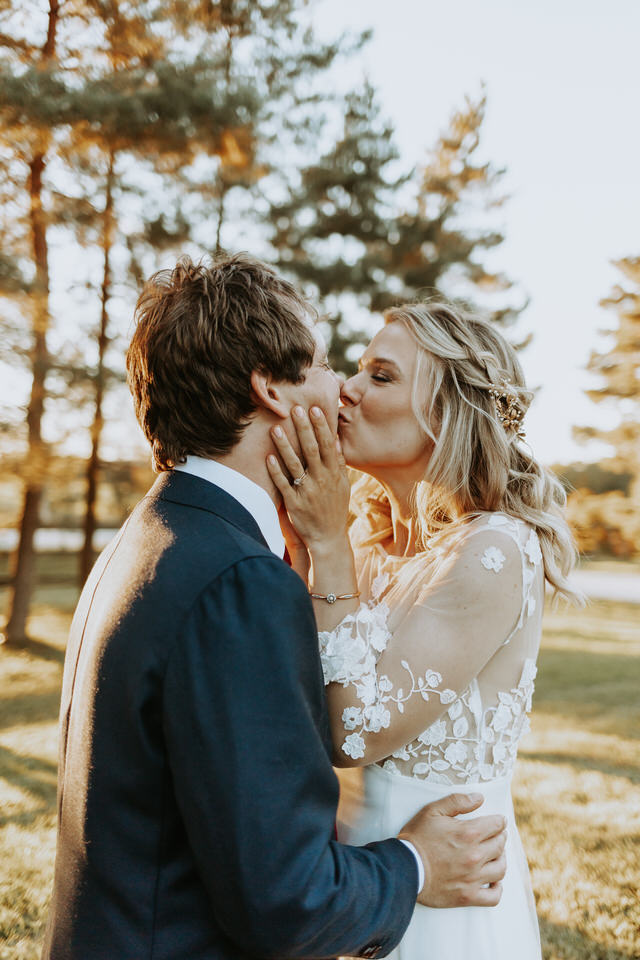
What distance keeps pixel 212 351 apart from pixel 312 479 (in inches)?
20.9

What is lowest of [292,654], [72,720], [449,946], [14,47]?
[449,946]

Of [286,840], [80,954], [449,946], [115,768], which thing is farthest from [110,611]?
[449,946]

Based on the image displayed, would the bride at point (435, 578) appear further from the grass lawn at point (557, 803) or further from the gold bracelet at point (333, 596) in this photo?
the grass lawn at point (557, 803)

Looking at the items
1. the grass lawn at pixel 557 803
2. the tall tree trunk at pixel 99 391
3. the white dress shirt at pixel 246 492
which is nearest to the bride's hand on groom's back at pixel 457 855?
the white dress shirt at pixel 246 492

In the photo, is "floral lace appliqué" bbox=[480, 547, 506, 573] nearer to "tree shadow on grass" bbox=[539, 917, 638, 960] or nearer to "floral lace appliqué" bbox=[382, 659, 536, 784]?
"floral lace appliqué" bbox=[382, 659, 536, 784]

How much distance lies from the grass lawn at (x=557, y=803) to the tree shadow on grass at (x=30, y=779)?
0.03ft

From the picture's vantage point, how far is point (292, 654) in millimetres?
1428

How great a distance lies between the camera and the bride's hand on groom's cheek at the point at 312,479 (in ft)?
6.56

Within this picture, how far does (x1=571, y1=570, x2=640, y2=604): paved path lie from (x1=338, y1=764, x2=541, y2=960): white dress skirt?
23107 mm

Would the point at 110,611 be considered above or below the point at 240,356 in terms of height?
below

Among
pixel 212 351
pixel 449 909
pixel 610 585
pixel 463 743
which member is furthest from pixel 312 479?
pixel 610 585

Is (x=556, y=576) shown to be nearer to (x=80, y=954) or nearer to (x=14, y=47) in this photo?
(x=80, y=954)

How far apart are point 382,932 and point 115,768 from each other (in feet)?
2.10

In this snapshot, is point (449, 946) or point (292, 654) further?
point (449, 946)
